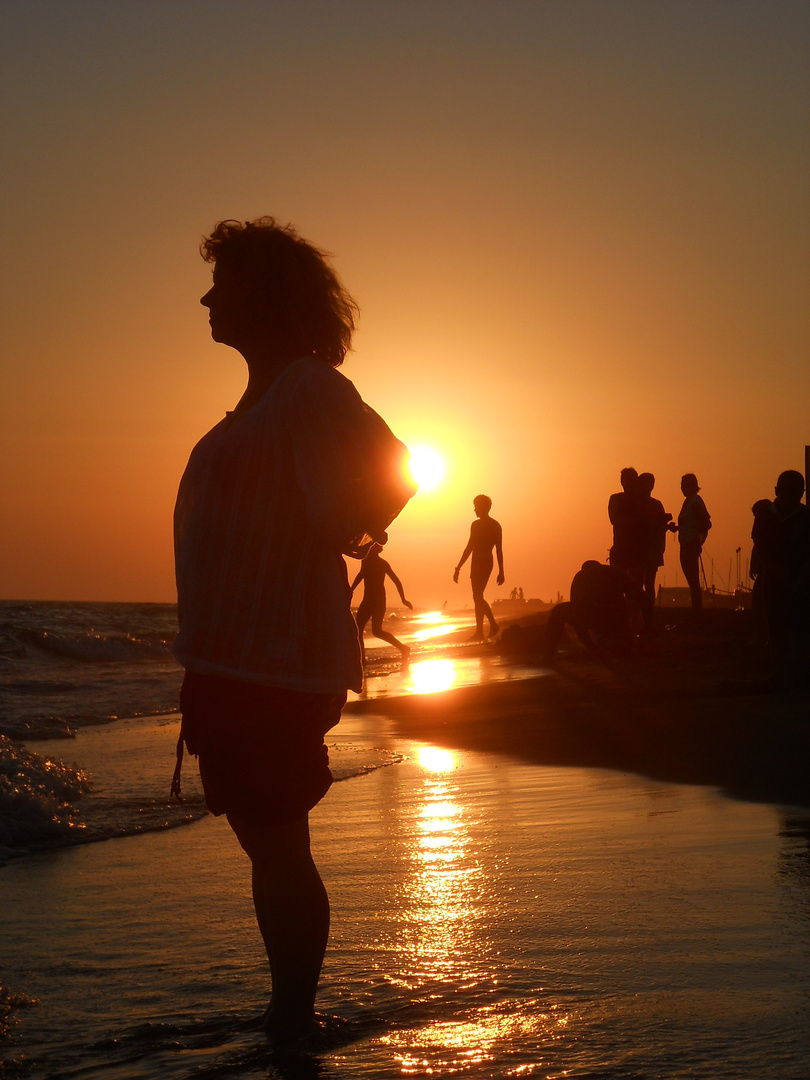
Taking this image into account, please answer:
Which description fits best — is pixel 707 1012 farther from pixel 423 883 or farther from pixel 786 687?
pixel 786 687

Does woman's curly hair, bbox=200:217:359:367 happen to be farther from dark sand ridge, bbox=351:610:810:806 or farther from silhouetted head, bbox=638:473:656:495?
silhouetted head, bbox=638:473:656:495

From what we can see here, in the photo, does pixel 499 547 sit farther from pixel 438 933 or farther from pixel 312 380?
pixel 312 380

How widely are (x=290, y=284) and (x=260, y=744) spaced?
1069 mm

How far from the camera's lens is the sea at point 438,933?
2.18 meters

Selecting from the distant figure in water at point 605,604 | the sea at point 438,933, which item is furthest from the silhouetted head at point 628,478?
the sea at point 438,933

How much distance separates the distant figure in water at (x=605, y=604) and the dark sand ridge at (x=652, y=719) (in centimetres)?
30

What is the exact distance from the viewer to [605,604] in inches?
423

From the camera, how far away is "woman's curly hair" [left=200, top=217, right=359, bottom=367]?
8.11 ft

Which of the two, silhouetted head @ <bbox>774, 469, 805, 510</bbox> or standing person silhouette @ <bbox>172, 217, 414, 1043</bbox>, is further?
silhouetted head @ <bbox>774, 469, 805, 510</bbox>

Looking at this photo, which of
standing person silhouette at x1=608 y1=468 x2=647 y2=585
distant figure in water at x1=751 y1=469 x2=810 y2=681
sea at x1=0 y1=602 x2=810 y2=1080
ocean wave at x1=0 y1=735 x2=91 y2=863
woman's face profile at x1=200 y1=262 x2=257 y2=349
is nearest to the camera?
sea at x1=0 y1=602 x2=810 y2=1080

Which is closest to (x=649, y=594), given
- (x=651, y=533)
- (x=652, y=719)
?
(x=651, y=533)

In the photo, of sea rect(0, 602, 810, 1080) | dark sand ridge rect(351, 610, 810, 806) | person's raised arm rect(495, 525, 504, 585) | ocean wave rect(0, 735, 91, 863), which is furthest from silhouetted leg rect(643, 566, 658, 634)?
ocean wave rect(0, 735, 91, 863)

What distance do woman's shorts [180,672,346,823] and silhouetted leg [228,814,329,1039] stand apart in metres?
0.06

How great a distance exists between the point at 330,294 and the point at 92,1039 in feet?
5.98
